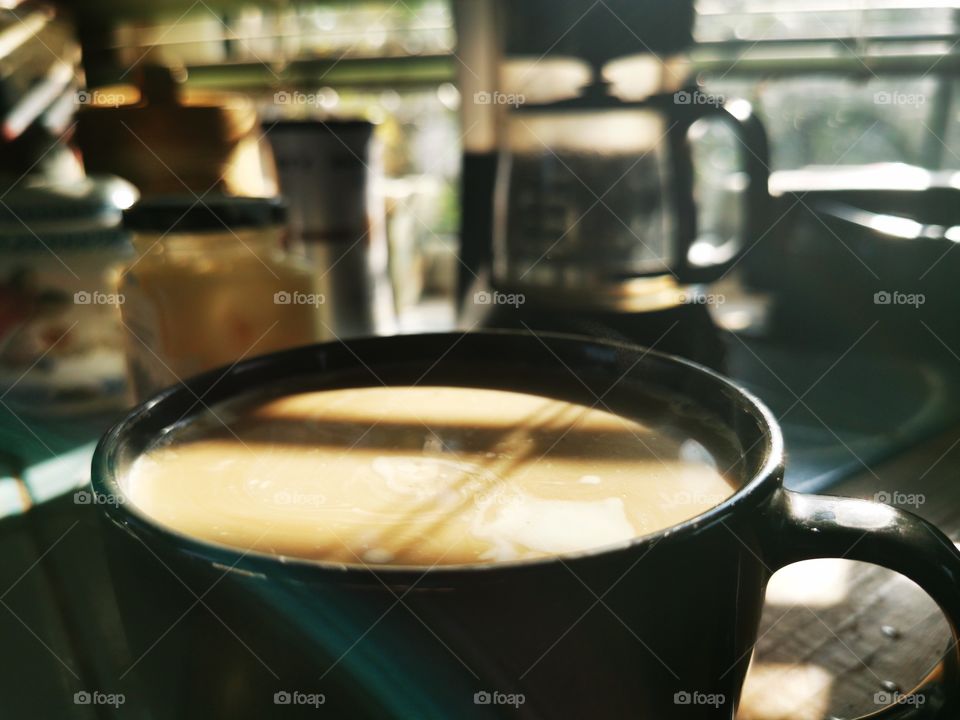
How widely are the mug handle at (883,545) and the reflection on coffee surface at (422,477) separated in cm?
6

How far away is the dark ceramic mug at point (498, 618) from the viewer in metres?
0.23

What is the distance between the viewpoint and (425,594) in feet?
0.74

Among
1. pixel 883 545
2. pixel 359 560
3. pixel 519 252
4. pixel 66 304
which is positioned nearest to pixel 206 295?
pixel 66 304

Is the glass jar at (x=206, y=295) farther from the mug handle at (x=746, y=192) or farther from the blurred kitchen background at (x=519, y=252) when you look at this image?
the mug handle at (x=746, y=192)

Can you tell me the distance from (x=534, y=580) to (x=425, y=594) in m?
0.03

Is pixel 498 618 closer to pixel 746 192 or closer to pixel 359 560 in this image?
pixel 359 560

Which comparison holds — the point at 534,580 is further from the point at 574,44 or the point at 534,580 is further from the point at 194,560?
the point at 574,44

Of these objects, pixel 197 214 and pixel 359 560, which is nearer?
pixel 359 560

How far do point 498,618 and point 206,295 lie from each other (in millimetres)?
565

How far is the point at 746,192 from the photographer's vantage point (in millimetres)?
848

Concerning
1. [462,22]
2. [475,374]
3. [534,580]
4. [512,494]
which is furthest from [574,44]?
[534,580]

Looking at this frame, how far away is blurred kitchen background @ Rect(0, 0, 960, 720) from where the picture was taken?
63 centimetres

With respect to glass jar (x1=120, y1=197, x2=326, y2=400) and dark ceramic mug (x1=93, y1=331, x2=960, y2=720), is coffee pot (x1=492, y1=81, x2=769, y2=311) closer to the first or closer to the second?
glass jar (x1=120, y1=197, x2=326, y2=400)

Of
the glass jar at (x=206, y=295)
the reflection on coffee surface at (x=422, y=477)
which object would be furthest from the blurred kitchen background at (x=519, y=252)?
the reflection on coffee surface at (x=422, y=477)
